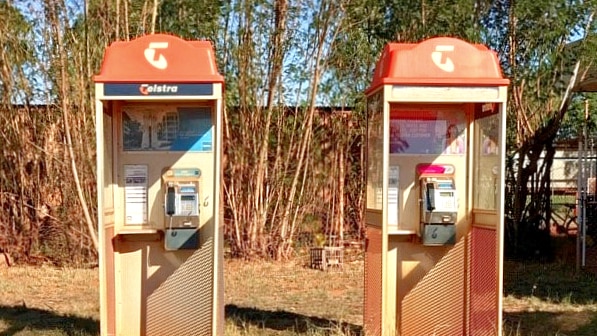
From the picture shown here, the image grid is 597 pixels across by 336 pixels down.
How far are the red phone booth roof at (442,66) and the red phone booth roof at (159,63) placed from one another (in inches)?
56.0

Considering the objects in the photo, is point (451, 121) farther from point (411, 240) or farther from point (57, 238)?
point (57, 238)

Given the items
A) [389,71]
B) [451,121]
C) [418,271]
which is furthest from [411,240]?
[389,71]

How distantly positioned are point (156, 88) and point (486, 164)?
2913 mm

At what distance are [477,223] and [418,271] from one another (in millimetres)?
681

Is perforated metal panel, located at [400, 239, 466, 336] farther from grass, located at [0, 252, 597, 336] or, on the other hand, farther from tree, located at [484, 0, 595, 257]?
tree, located at [484, 0, 595, 257]

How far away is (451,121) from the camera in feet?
22.6

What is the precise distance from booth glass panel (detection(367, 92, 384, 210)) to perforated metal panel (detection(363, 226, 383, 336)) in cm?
28

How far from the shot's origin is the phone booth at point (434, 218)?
21.5 feet

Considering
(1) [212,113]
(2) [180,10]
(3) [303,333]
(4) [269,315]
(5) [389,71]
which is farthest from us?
(2) [180,10]

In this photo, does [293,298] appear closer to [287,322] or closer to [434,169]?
[287,322]

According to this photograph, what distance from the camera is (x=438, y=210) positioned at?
6.64 m

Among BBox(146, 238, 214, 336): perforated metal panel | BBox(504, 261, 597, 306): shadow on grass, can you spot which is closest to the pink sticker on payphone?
BBox(146, 238, 214, 336): perforated metal panel

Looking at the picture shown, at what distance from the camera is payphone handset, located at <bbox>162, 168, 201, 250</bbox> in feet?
21.3

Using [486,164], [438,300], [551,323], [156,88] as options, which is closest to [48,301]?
[156,88]
